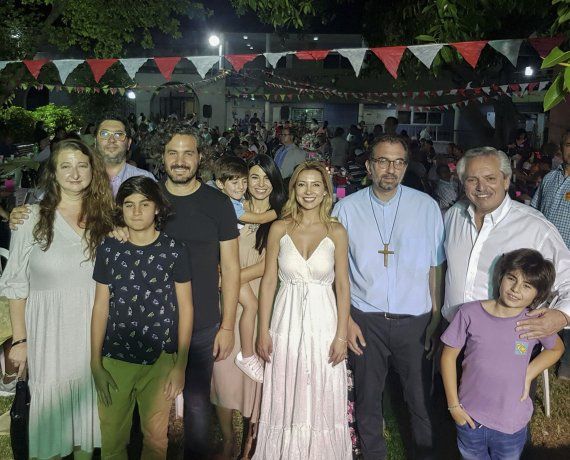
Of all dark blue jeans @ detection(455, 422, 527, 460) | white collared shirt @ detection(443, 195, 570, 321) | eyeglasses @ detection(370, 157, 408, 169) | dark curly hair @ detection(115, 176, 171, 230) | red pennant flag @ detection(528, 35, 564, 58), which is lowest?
dark blue jeans @ detection(455, 422, 527, 460)

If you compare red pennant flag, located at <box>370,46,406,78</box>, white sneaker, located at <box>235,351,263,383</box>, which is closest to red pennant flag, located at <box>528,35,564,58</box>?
red pennant flag, located at <box>370,46,406,78</box>

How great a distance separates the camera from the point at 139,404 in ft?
9.69

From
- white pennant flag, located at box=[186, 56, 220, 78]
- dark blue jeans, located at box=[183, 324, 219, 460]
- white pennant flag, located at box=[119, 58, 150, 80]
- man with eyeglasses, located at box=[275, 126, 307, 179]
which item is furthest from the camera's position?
man with eyeglasses, located at box=[275, 126, 307, 179]

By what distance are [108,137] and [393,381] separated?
3.16 m

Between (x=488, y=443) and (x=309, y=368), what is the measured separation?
3.35ft

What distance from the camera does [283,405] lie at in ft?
10.7

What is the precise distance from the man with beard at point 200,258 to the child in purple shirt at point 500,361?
4.16ft

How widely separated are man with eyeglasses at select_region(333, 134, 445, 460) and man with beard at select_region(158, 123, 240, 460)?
2.45ft

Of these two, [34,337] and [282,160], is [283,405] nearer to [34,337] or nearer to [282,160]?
[34,337]

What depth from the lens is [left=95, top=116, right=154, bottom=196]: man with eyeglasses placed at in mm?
3754

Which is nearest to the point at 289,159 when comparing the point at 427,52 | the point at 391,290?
the point at 427,52

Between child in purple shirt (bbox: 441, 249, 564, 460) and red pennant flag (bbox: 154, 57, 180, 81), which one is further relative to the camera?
red pennant flag (bbox: 154, 57, 180, 81)

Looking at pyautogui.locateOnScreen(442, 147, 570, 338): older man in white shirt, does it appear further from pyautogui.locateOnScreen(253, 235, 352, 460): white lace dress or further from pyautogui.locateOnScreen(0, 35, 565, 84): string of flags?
pyautogui.locateOnScreen(0, 35, 565, 84): string of flags

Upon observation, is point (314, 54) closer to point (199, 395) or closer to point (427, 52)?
point (427, 52)
